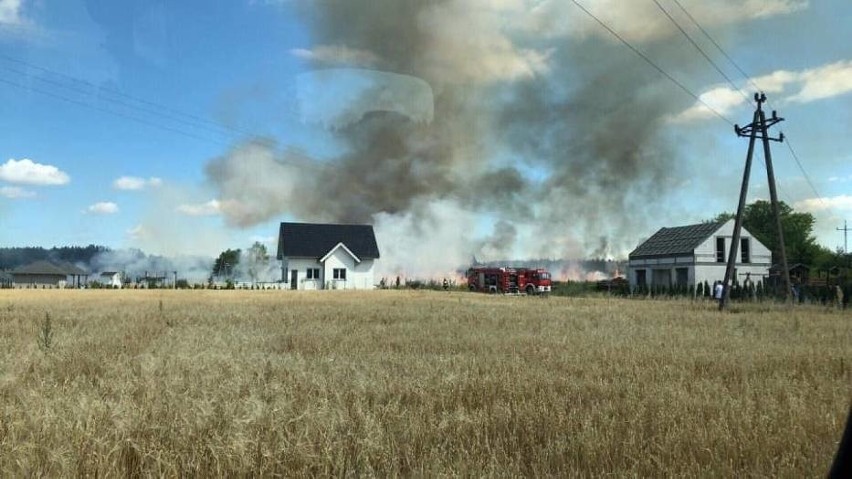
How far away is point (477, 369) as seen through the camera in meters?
7.97

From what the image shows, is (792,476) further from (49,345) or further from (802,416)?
(49,345)

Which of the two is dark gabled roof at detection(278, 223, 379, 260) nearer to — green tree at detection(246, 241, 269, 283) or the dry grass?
green tree at detection(246, 241, 269, 283)

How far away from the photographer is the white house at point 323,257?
6794cm

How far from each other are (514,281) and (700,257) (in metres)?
17.6

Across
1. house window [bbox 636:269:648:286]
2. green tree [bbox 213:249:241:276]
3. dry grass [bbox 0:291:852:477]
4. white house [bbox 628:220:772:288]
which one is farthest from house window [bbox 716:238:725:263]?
green tree [bbox 213:249:241:276]

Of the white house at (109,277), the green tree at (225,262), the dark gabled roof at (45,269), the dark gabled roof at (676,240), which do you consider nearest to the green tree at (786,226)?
the dark gabled roof at (676,240)

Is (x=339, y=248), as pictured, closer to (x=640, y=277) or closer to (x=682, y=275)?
(x=640, y=277)

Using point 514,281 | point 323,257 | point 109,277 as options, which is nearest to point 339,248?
point 323,257

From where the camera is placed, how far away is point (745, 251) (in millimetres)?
59125

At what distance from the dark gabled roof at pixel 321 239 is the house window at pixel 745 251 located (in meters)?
37.7

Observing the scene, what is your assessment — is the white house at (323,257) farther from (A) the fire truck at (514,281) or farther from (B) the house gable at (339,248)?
(A) the fire truck at (514,281)

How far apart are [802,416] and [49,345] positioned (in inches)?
413

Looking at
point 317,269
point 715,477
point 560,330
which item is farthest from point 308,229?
point 715,477

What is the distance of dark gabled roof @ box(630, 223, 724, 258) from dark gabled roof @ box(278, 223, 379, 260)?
96.9ft
